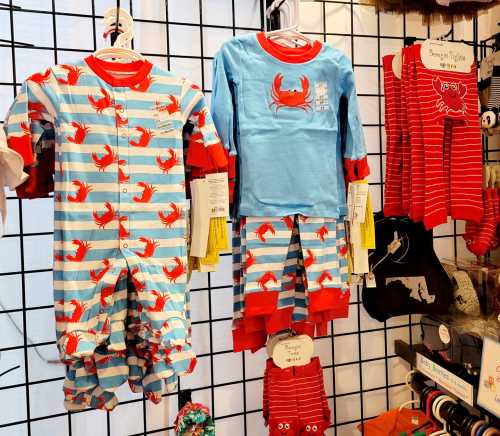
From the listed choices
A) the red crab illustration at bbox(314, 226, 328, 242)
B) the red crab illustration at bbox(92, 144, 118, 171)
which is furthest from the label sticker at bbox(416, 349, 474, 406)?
the red crab illustration at bbox(92, 144, 118, 171)

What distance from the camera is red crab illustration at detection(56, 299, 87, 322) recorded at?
3.96ft

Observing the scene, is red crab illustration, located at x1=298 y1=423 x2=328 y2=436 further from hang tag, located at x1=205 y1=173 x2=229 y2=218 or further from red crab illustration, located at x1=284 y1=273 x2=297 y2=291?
hang tag, located at x1=205 y1=173 x2=229 y2=218

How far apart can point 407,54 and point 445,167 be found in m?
0.44

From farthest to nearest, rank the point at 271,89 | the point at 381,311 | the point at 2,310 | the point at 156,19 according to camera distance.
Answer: the point at 381,311 → the point at 156,19 → the point at 2,310 → the point at 271,89

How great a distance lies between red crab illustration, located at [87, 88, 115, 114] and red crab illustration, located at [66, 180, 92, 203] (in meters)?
0.20

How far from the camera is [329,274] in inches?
59.6

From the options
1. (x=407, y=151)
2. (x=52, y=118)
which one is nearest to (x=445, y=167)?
(x=407, y=151)

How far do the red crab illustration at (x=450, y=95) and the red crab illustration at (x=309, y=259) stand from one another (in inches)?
29.0

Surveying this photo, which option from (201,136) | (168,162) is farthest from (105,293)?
(201,136)

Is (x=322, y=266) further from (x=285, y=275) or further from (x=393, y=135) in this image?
(x=393, y=135)

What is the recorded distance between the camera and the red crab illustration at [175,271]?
4.24 ft

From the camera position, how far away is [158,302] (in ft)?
4.13

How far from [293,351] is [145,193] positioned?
74 cm

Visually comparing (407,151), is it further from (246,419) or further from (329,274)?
(246,419)
